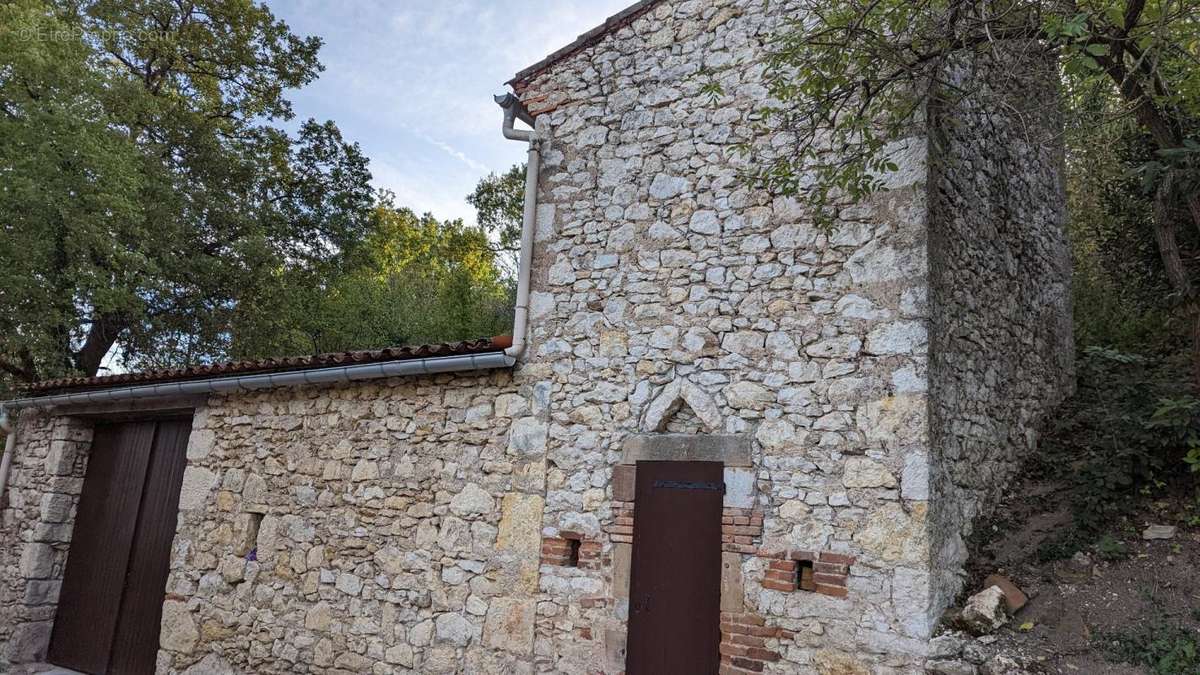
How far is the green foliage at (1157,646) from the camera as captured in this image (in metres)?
3.49

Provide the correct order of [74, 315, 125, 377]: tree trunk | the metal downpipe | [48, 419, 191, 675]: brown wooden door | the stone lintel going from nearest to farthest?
the stone lintel < [48, 419, 191, 675]: brown wooden door < the metal downpipe < [74, 315, 125, 377]: tree trunk

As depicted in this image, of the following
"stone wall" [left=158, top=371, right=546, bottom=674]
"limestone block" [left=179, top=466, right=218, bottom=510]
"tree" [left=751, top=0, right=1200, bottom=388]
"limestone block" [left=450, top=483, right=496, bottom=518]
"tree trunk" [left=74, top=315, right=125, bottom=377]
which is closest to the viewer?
"tree" [left=751, top=0, right=1200, bottom=388]

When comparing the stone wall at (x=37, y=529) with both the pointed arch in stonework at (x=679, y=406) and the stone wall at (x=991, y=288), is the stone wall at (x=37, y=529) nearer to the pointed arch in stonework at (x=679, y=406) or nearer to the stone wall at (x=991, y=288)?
the pointed arch in stonework at (x=679, y=406)

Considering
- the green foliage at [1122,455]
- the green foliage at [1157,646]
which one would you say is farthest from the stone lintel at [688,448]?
the green foliage at [1157,646]

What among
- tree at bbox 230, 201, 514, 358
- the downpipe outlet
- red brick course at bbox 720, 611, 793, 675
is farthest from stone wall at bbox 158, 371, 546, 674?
tree at bbox 230, 201, 514, 358

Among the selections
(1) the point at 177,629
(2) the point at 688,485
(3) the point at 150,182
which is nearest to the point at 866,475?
(2) the point at 688,485

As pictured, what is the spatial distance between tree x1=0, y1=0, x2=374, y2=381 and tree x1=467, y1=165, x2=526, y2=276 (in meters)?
3.45

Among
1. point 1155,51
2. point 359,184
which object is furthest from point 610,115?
point 359,184

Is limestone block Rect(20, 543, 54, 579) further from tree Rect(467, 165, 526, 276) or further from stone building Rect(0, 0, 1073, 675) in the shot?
tree Rect(467, 165, 526, 276)

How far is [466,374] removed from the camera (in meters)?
5.71

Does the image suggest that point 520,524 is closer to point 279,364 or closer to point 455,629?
point 455,629

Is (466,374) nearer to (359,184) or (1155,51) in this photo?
(1155,51)

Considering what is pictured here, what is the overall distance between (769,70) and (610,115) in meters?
1.23

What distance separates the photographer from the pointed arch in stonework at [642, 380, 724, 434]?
186 inches
